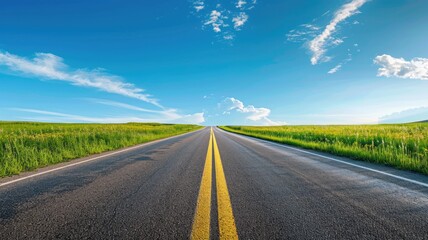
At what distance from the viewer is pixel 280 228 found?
7.38 ft

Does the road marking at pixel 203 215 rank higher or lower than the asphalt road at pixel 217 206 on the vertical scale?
higher

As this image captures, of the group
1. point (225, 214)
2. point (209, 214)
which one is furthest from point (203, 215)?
point (225, 214)

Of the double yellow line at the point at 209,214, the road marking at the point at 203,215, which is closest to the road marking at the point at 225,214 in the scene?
the double yellow line at the point at 209,214

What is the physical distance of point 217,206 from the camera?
9.31 feet

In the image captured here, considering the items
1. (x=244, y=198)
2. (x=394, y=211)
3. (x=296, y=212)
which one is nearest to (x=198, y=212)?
(x=244, y=198)

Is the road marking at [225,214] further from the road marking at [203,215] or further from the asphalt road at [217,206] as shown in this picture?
the road marking at [203,215]

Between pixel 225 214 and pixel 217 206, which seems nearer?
pixel 225 214

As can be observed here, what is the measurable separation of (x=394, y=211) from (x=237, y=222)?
1987 mm

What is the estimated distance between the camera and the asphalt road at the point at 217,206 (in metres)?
2.20

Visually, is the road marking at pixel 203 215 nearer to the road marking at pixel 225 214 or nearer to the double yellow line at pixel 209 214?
the double yellow line at pixel 209 214

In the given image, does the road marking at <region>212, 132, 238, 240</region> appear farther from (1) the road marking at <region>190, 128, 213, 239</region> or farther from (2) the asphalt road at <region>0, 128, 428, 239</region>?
(1) the road marking at <region>190, 128, 213, 239</region>

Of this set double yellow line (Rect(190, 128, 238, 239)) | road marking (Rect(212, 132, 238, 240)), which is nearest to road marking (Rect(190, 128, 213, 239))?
double yellow line (Rect(190, 128, 238, 239))

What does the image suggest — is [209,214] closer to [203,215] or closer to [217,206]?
[203,215]

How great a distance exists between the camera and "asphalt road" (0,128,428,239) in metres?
2.20
